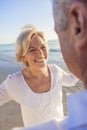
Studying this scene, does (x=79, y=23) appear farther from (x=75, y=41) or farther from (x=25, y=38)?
(x=25, y=38)

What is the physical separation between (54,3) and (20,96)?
2.22m

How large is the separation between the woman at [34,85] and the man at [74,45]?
2127 millimetres

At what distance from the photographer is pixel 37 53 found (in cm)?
324

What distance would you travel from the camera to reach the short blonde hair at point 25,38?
3.14m

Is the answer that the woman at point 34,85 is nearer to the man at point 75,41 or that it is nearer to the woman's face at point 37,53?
the woman's face at point 37,53

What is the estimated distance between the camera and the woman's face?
10.5 ft

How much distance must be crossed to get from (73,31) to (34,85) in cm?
239

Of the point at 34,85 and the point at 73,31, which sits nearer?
the point at 73,31

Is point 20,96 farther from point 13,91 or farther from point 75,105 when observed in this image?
point 75,105

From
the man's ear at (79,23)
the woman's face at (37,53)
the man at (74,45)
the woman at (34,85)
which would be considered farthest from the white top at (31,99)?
the man's ear at (79,23)

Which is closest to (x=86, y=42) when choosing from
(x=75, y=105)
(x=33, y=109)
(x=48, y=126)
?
(x=75, y=105)

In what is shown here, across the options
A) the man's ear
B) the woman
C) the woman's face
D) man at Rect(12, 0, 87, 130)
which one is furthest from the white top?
the man's ear

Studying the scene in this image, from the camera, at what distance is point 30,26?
3279mm

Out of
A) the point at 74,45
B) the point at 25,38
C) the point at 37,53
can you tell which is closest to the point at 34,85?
the point at 37,53
